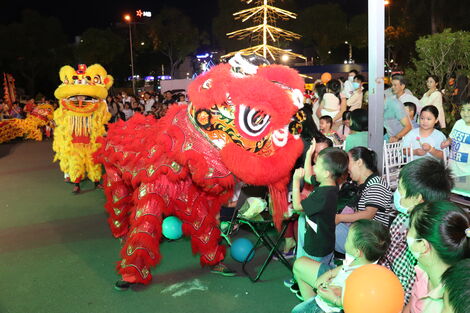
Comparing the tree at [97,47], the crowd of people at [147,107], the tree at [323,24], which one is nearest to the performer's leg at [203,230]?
the crowd of people at [147,107]

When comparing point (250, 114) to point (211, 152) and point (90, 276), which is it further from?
point (90, 276)

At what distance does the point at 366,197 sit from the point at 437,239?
1.27 m

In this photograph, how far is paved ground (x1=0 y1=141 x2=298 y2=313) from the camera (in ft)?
10.6

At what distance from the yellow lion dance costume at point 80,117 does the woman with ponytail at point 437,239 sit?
17.1ft

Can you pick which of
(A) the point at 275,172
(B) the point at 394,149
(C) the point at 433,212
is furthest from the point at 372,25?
(C) the point at 433,212

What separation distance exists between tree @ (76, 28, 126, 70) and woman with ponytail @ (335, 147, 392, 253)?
104 ft

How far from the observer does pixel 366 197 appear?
9.57 feet

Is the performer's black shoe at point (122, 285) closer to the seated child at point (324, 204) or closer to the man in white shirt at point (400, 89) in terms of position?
the seated child at point (324, 204)

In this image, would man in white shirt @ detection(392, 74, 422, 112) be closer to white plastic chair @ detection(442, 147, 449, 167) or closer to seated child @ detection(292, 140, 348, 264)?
white plastic chair @ detection(442, 147, 449, 167)

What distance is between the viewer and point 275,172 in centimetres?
295

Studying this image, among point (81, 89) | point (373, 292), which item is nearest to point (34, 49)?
point (81, 89)

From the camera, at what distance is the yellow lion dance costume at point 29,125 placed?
515 inches

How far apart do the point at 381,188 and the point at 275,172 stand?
0.69 metres

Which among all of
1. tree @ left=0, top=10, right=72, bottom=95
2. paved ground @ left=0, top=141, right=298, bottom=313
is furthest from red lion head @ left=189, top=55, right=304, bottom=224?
tree @ left=0, top=10, right=72, bottom=95
